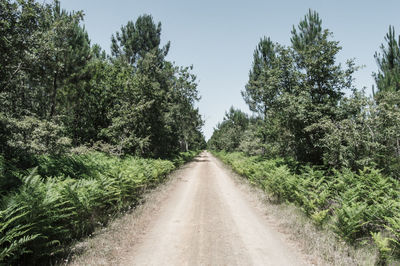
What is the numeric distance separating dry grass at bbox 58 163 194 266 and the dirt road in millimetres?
231

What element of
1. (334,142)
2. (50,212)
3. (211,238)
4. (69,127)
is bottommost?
(211,238)

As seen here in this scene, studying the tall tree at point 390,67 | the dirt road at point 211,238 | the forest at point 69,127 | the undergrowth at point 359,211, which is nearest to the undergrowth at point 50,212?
the forest at point 69,127

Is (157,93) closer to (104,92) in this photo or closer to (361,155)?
(104,92)

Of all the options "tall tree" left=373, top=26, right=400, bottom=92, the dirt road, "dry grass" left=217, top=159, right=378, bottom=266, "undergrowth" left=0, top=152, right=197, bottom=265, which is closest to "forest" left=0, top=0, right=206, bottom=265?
"undergrowth" left=0, top=152, right=197, bottom=265

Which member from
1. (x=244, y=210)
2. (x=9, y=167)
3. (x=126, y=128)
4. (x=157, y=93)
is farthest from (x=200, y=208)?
(x=157, y=93)

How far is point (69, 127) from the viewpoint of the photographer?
2373cm

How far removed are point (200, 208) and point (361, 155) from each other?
7898mm

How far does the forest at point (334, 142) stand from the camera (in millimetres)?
5391

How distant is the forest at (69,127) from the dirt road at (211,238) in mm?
1758

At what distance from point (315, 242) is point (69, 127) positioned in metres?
26.4

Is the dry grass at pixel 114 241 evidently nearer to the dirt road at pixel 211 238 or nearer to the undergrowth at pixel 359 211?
the dirt road at pixel 211 238

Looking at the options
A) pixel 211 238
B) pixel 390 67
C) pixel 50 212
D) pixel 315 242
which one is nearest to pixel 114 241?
pixel 50 212

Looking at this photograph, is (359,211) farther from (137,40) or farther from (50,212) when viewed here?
(137,40)

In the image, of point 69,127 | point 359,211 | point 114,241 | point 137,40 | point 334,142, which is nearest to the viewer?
point 359,211
